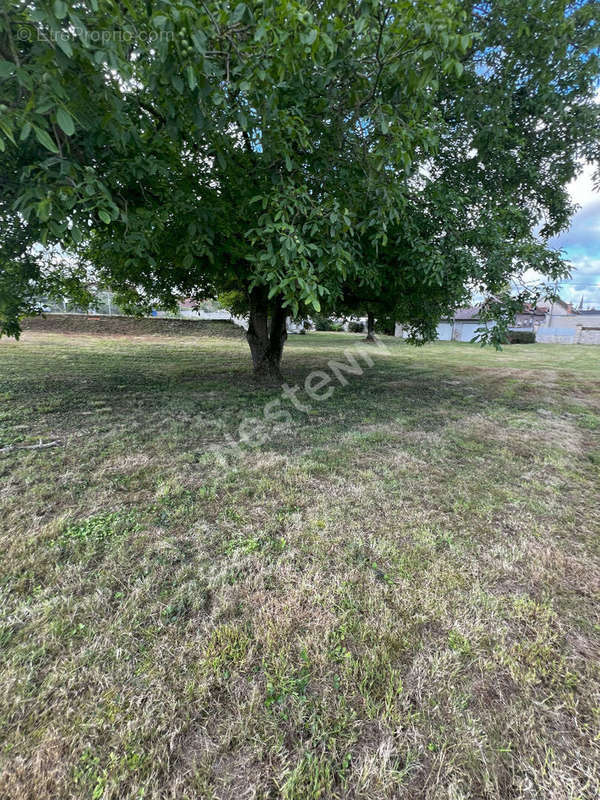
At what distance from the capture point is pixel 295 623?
4.79 feet

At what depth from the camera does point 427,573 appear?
5.86ft

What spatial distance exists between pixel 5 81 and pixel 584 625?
438cm

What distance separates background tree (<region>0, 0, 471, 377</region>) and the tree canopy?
0.06ft

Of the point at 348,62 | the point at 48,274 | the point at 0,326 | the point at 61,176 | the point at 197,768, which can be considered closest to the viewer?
the point at 197,768

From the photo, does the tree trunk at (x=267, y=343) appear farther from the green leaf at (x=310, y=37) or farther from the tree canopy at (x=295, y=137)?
the green leaf at (x=310, y=37)

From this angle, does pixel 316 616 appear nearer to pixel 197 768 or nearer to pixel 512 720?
pixel 197 768

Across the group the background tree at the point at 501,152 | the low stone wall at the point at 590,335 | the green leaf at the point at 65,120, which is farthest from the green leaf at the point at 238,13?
the low stone wall at the point at 590,335

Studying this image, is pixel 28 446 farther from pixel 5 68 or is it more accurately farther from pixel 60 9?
pixel 60 9

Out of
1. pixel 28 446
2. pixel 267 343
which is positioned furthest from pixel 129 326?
pixel 28 446

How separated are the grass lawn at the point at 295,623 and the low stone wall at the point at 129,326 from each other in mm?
18108

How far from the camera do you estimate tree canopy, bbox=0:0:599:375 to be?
181 cm

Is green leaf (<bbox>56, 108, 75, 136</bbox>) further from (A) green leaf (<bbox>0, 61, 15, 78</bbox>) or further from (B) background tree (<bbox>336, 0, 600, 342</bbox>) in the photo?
(B) background tree (<bbox>336, 0, 600, 342</bbox>)

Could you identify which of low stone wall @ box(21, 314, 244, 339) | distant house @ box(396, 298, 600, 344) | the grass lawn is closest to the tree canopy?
the grass lawn

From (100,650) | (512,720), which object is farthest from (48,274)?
(512,720)
